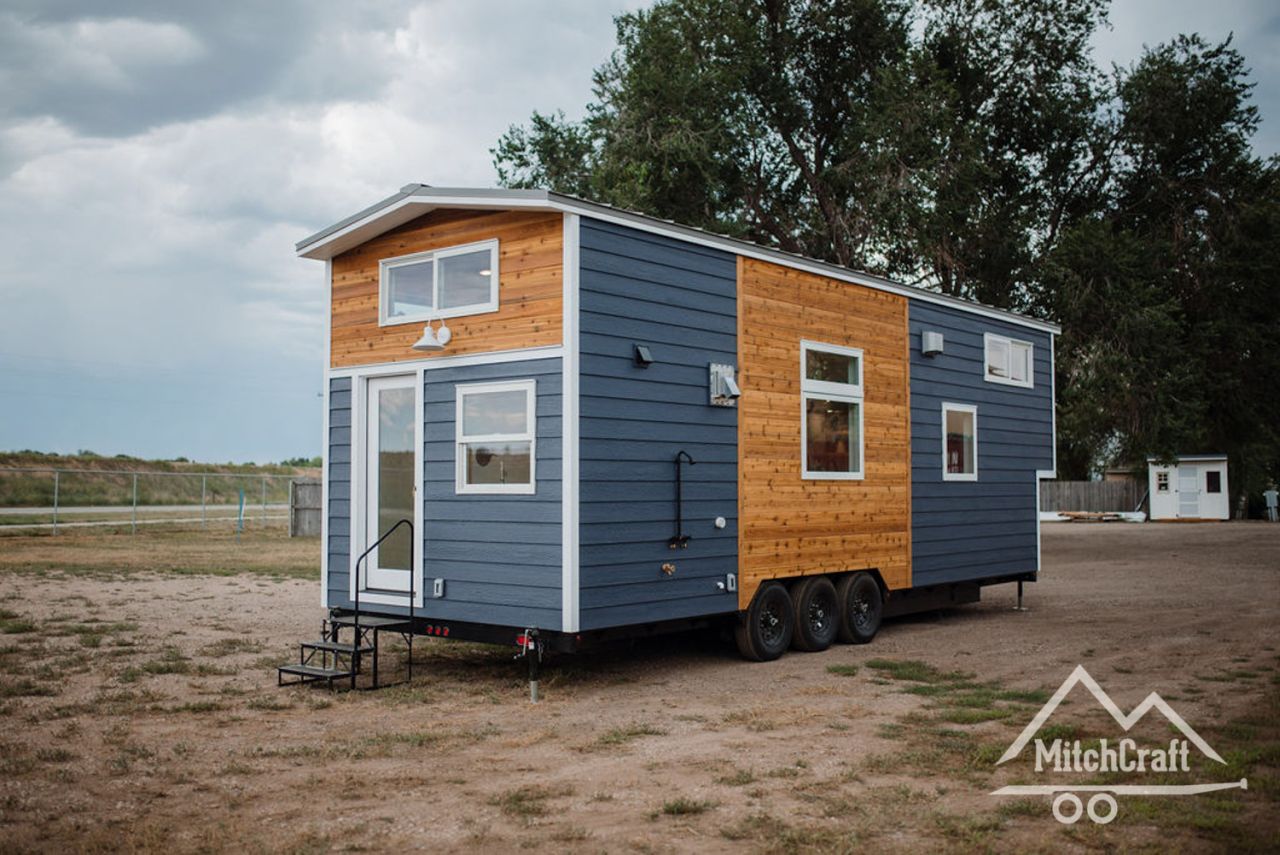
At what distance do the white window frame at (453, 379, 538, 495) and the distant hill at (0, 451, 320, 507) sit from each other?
25.7 m

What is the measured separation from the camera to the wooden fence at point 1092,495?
4094 centimetres

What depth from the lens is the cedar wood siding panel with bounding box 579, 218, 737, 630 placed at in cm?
820

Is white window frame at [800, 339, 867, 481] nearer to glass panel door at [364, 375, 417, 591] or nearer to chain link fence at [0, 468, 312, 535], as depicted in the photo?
glass panel door at [364, 375, 417, 591]

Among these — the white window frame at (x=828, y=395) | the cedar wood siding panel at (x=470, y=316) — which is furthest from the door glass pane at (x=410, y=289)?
the white window frame at (x=828, y=395)

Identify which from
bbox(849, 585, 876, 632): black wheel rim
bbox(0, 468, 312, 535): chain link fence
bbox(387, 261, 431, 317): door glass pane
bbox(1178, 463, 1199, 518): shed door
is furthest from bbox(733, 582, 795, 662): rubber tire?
bbox(1178, 463, 1199, 518): shed door

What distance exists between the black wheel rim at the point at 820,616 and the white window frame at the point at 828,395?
1.17 meters

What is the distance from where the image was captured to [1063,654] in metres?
9.77

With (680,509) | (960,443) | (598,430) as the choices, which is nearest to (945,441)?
(960,443)

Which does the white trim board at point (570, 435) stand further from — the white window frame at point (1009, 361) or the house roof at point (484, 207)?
the white window frame at point (1009, 361)

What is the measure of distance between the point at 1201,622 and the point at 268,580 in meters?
12.5

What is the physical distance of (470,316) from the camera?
8797mm

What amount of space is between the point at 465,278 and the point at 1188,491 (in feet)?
114

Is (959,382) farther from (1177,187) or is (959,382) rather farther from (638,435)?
(1177,187)

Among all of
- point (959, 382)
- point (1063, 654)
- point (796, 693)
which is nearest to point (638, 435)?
point (796, 693)
